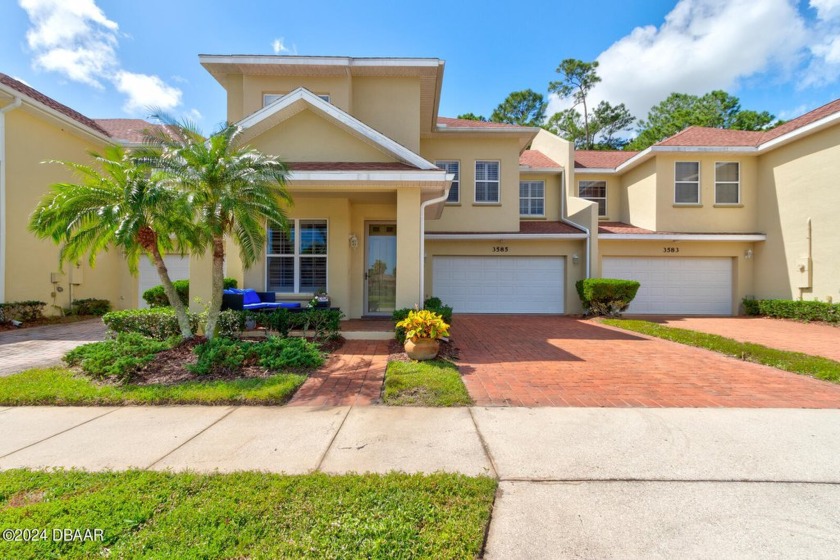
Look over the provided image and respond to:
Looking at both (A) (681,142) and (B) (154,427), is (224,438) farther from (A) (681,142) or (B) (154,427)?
(A) (681,142)

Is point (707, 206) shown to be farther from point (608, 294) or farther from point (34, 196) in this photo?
point (34, 196)

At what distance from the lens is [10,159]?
11344 millimetres

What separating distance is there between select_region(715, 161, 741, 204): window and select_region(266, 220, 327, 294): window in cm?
1533

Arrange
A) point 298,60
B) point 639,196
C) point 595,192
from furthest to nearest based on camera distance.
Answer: point 595,192 < point 639,196 < point 298,60

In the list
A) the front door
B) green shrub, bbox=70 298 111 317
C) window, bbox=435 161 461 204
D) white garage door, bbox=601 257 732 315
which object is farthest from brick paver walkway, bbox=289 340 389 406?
white garage door, bbox=601 257 732 315

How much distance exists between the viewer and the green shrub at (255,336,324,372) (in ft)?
20.8

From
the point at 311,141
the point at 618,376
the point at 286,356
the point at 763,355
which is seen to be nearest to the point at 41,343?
the point at 286,356

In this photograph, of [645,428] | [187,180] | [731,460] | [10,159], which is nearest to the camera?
[731,460]

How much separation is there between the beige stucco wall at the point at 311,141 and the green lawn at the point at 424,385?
5.44m

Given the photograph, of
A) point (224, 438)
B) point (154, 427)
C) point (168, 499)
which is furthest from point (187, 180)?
point (168, 499)

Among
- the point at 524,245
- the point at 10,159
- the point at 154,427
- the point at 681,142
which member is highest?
the point at 681,142

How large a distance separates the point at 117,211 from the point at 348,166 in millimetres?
4440

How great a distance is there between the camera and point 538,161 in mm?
17125

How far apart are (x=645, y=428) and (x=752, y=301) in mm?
14711
